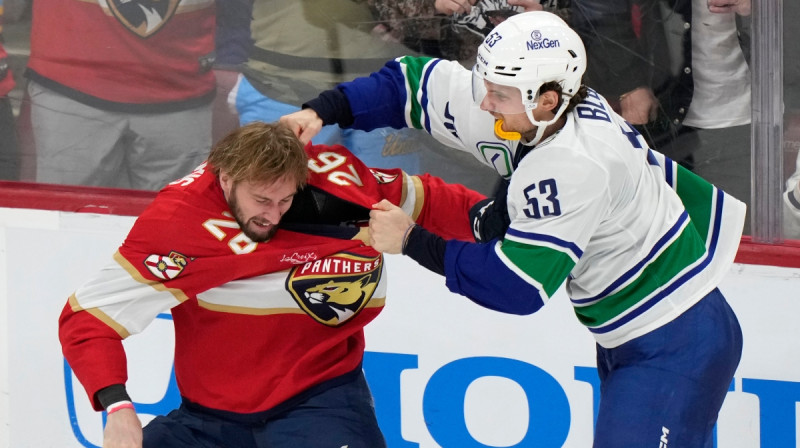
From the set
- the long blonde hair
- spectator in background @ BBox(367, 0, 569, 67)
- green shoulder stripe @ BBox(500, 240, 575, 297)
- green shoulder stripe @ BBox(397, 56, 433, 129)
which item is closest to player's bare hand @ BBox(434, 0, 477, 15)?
spectator in background @ BBox(367, 0, 569, 67)

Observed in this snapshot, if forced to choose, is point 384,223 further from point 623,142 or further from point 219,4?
point 219,4

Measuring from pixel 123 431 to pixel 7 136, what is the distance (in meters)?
1.61

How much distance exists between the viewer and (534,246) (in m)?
2.28

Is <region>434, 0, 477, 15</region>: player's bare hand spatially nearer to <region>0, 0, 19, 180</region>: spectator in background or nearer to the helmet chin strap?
the helmet chin strap

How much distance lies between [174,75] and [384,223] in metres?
1.35

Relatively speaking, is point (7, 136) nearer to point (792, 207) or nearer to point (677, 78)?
point (677, 78)

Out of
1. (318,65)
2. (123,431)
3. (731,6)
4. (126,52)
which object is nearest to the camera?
(123,431)

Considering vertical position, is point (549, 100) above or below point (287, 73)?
above

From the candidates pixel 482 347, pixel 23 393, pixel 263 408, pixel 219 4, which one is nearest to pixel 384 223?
pixel 263 408

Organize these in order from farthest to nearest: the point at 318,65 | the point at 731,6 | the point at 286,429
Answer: the point at 318,65, the point at 731,6, the point at 286,429

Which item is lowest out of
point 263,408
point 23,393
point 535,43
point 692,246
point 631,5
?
point 23,393

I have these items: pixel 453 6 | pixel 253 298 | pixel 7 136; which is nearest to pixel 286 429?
pixel 253 298

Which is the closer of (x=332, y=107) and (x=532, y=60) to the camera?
(x=532, y=60)

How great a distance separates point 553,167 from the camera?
226cm
